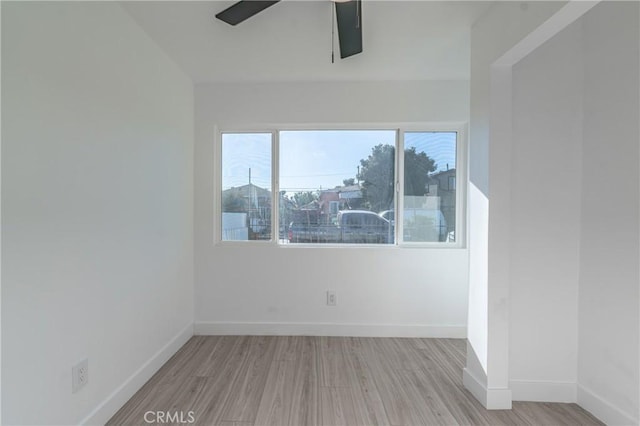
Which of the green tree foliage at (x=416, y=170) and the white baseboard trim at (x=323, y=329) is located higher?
the green tree foliage at (x=416, y=170)

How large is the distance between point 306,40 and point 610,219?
93.7 inches

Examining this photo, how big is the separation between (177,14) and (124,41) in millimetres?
395

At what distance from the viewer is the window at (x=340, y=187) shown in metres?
2.71

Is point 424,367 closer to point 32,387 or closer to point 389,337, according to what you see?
point 389,337

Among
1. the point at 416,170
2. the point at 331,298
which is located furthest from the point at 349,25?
the point at 331,298

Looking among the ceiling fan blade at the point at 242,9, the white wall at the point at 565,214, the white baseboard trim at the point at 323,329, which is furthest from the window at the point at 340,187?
the ceiling fan blade at the point at 242,9

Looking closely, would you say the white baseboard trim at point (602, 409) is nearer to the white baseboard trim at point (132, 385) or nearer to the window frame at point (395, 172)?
the window frame at point (395, 172)

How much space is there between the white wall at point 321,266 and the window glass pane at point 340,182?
0.55 ft

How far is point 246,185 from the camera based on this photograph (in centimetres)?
278

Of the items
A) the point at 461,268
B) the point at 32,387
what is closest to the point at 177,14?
the point at 32,387

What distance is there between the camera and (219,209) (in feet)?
9.14

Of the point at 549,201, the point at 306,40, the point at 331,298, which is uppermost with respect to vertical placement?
the point at 306,40

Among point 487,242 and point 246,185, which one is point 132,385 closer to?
point 246,185

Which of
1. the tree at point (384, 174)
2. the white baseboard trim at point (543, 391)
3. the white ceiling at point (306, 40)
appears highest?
the white ceiling at point (306, 40)
